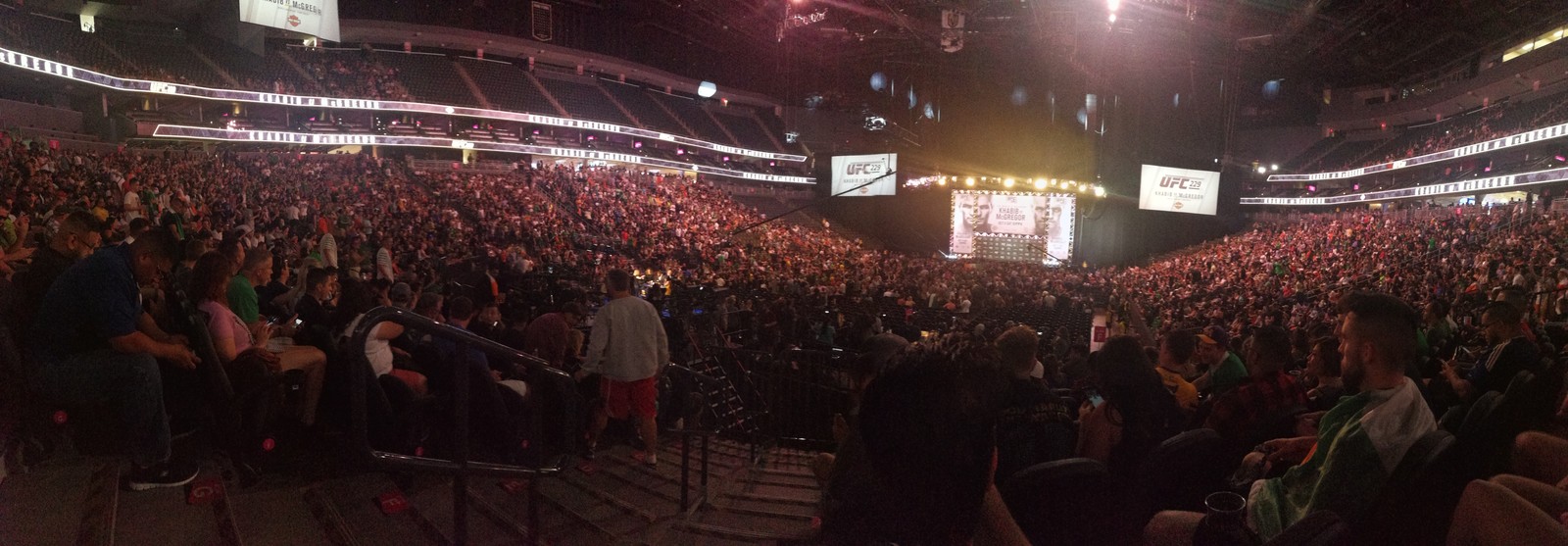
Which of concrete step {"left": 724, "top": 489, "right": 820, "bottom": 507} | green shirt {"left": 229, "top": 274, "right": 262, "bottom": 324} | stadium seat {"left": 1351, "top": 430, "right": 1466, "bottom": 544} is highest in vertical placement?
green shirt {"left": 229, "top": 274, "right": 262, "bottom": 324}

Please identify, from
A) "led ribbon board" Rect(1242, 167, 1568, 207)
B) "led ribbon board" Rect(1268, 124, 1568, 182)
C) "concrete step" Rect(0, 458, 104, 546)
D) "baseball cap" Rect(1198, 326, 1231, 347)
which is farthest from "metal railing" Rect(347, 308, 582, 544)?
"led ribbon board" Rect(1268, 124, 1568, 182)

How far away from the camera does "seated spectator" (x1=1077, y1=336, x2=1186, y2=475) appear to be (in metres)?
2.66

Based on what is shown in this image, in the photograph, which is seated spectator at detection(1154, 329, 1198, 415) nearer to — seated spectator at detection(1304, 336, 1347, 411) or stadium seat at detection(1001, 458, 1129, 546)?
seated spectator at detection(1304, 336, 1347, 411)

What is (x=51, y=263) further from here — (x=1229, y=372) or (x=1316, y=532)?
(x=1229, y=372)

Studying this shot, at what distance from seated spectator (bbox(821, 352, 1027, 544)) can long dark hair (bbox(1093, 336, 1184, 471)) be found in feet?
3.29

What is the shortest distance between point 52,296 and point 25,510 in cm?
80

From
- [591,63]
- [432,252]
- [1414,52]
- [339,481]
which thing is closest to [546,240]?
[432,252]

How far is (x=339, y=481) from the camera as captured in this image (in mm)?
3355

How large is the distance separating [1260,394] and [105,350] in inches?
186

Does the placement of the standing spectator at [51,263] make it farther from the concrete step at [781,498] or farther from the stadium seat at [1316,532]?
the stadium seat at [1316,532]

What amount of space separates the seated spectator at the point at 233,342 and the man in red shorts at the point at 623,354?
1552mm

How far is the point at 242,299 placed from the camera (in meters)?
3.97

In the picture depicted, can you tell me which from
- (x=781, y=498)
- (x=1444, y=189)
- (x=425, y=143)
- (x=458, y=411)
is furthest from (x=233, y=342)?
(x=1444, y=189)

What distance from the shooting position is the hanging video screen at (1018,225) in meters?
27.7
